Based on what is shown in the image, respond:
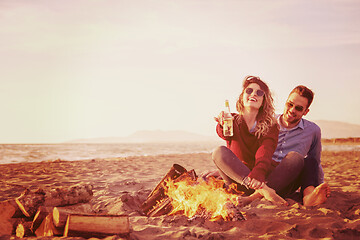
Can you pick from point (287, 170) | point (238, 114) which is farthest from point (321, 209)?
point (238, 114)

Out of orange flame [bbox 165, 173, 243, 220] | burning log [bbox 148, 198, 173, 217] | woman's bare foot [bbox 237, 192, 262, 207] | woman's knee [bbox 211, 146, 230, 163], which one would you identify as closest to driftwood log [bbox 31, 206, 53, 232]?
burning log [bbox 148, 198, 173, 217]

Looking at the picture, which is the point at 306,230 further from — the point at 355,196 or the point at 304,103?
the point at 355,196

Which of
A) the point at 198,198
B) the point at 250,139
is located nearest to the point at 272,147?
the point at 250,139

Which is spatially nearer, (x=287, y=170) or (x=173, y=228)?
(x=173, y=228)

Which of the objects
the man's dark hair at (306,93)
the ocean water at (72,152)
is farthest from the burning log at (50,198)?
the ocean water at (72,152)

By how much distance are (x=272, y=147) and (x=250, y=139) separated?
0.37m

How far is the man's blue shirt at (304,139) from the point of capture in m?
4.44

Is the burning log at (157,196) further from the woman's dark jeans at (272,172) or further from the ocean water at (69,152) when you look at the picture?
the ocean water at (69,152)

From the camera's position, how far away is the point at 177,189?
4.21 m

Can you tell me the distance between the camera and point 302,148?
4438 millimetres

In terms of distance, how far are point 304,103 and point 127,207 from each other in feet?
10.6

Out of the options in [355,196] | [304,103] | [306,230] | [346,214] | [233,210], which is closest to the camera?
[306,230]

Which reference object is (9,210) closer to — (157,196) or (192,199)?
(157,196)

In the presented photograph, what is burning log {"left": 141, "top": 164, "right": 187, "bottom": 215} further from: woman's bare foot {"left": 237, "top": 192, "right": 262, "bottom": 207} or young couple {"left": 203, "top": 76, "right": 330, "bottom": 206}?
woman's bare foot {"left": 237, "top": 192, "right": 262, "bottom": 207}
